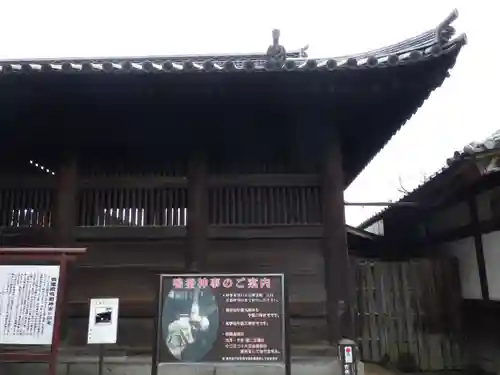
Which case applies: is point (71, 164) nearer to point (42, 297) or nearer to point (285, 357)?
point (42, 297)

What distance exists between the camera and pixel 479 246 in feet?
26.2

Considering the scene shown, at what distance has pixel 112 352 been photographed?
18.8 ft

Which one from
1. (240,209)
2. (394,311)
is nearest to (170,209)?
(240,209)

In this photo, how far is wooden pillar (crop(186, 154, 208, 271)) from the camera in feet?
19.2

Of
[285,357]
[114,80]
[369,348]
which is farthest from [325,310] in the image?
[369,348]

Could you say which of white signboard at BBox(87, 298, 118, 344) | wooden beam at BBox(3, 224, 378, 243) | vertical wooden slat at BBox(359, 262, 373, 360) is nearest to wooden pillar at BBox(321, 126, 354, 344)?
wooden beam at BBox(3, 224, 378, 243)

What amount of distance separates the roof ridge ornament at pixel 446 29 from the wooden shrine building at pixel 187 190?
784 millimetres

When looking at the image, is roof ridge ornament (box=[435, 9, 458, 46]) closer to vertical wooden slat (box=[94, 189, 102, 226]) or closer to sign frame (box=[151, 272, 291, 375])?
sign frame (box=[151, 272, 291, 375])

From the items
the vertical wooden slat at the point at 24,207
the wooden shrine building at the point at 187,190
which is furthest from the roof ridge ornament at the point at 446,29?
the vertical wooden slat at the point at 24,207

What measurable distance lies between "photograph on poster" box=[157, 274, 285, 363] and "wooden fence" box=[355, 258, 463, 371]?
502 centimetres

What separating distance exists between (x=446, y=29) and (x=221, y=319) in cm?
364

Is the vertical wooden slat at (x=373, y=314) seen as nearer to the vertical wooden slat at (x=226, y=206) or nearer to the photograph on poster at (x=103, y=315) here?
the vertical wooden slat at (x=226, y=206)

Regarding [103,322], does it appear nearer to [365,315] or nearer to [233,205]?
[233,205]

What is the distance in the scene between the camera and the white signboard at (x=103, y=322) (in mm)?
5082
